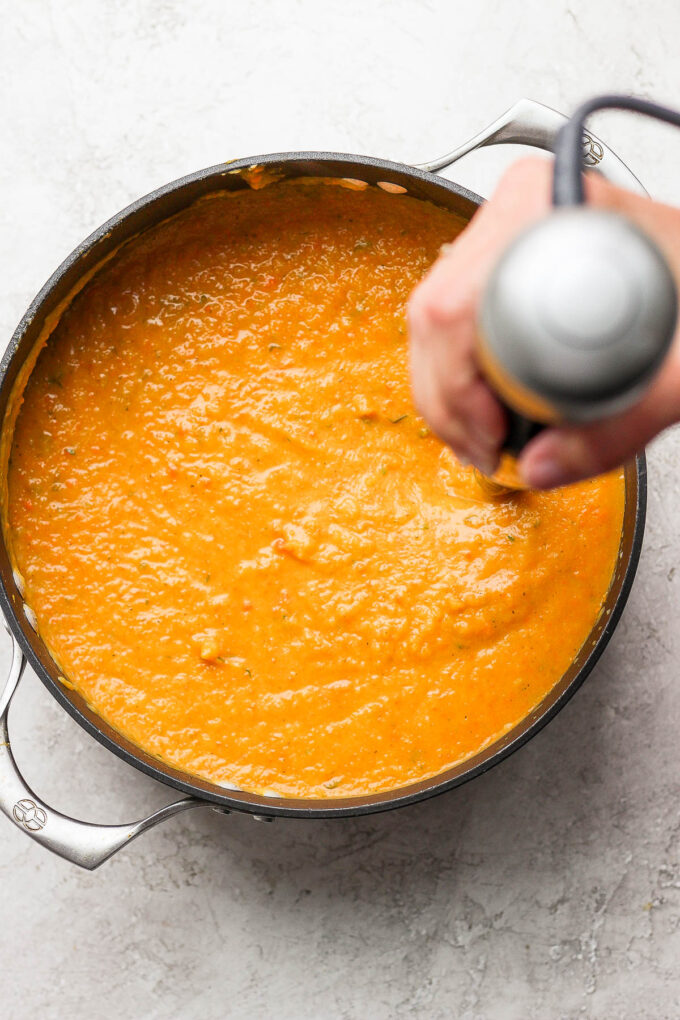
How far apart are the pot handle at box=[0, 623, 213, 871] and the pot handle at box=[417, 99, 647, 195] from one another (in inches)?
46.3

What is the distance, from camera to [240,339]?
1695mm

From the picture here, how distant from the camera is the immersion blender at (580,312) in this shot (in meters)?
0.75

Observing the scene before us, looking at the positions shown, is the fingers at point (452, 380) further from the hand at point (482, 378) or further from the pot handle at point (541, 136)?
the pot handle at point (541, 136)

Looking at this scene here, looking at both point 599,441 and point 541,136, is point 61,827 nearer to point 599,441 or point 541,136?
point 599,441

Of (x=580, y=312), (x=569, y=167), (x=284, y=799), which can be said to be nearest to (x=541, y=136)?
(x=569, y=167)

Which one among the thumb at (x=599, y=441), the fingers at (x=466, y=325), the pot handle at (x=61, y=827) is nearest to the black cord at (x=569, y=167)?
the fingers at (x=466, y=325)

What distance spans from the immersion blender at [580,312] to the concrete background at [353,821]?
1.09 metres

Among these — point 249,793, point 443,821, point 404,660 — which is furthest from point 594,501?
point 249,793

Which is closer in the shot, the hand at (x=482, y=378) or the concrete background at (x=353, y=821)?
the hand at (x=482, y=378)

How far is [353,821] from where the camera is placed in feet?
5.93

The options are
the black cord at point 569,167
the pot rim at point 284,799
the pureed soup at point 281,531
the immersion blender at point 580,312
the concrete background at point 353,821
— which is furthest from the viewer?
the concrete background at point 353,821

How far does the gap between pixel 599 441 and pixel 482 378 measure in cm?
14

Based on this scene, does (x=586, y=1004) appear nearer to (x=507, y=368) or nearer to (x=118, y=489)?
(x=118, y=489)

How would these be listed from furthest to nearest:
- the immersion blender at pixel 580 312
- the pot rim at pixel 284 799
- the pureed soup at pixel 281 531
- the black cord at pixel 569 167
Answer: the pureed soup at pixel 281 531 < the pot rim at pixel 284 799 < the black cord at pixel 569 167 < the immersion blender at pixel 580 312
